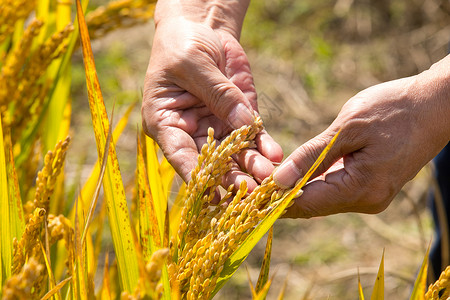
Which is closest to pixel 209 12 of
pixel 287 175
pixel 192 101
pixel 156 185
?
pixel 192 101

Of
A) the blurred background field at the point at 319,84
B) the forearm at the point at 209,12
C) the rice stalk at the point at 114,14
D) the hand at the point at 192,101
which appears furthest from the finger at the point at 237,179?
the blurred background field at the point at 319,84

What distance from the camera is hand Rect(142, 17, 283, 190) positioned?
1216mm

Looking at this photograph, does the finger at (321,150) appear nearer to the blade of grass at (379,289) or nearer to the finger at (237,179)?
the finger at (237,179)

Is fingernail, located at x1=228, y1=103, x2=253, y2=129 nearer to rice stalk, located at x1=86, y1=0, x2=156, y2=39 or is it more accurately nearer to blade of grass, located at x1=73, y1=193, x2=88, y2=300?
blade of grass, located at x1=73, y1=193, x2=88, y2=300

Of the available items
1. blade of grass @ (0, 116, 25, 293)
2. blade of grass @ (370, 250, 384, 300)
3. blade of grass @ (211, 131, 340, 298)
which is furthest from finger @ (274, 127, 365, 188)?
blade of grass @ (0, 116, 25, 293)

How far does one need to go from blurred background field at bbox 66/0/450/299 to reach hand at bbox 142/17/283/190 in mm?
1512

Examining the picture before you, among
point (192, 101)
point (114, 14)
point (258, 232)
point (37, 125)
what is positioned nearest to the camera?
point (258, 232)

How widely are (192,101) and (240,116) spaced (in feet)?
0.60

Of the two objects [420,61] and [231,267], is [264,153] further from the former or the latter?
[420,61]

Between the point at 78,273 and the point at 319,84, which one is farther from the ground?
Answer: the point at 78,273

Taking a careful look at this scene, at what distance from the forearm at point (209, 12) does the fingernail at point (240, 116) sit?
1.17 ft

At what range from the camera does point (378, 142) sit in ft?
3.76

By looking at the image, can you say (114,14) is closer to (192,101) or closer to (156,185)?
(192,101)

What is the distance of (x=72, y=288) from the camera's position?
953mm
